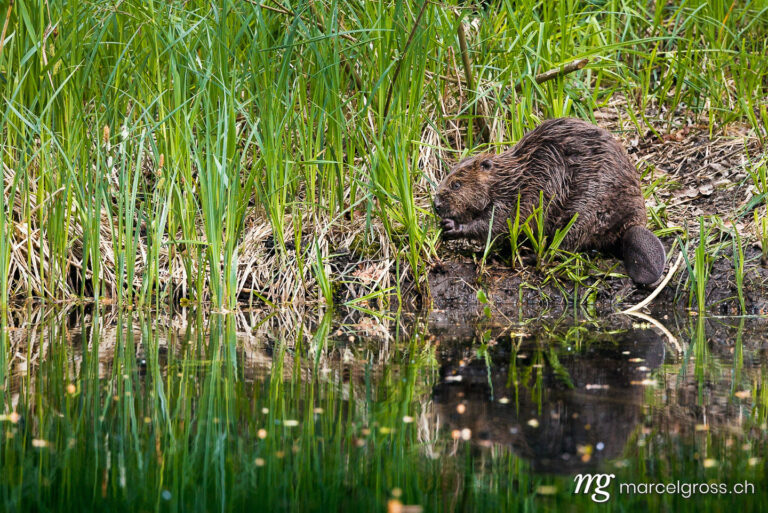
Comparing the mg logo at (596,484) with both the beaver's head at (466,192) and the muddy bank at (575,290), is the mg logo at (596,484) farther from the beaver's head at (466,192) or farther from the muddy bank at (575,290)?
the beaver's head at (466,192)

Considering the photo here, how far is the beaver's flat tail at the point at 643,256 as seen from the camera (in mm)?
4004

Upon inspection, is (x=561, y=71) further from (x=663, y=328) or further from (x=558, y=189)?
(x=663, y=328)

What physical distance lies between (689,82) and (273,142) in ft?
9.76

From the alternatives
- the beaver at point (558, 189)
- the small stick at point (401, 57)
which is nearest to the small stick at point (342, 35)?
the small stick at point (401, 57)

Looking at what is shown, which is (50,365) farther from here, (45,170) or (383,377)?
(45,170)

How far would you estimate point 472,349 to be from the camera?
3086 mm

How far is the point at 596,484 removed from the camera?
183 cm

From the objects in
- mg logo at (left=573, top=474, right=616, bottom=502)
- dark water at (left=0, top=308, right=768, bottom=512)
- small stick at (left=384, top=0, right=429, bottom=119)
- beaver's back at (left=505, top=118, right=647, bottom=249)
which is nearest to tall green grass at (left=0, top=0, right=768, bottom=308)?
small stick at (left=384, top=0, right=429, bottom=119)

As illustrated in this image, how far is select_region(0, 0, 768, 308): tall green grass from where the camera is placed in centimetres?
401

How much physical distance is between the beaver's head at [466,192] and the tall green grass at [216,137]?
0.15 meters

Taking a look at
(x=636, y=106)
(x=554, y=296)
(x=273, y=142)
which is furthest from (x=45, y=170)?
(x=636, y=106)

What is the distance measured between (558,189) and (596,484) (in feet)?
8.89

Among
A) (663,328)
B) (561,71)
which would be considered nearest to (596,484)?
(663,328)

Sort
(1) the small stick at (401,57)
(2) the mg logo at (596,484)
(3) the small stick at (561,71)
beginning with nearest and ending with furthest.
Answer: (2) the mg logo at (596,484) → (1) the small stick at (401,57) → (3) the small stick at (561,71)
